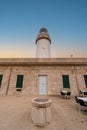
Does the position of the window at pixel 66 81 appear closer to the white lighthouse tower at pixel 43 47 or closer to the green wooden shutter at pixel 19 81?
the green wooden shutter at pixel 19 81

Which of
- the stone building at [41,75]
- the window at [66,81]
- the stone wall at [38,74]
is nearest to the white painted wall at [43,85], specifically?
the stone building at [41,75]

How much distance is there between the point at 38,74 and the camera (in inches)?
364

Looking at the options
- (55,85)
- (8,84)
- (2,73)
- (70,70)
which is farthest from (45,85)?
(2,73)

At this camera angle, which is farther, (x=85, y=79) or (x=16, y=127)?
(x=85, y=79)

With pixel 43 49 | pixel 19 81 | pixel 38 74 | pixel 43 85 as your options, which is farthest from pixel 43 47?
pixel 19 81

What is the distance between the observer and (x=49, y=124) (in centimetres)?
282

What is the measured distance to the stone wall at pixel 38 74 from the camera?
866 centimetres

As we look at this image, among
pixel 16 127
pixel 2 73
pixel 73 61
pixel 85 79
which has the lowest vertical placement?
pixel 16 127

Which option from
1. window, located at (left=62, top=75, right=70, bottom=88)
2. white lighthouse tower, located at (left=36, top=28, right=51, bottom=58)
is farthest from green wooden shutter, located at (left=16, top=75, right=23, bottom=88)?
white lighthouse tower, located at (left=36, top=28, right=51, bottom=58)

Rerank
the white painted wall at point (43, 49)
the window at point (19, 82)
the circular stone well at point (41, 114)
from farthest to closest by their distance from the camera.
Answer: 1. the white painted wall at point (43, 49)
2. the window at point (19, 82)
3. the circular stone well at point (41, 114)

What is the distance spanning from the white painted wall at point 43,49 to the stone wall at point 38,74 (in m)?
4.60

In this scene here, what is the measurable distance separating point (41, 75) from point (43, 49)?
243 inches

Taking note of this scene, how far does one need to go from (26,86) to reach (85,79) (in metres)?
6.08

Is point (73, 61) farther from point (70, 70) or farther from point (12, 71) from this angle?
point (12, 71)
